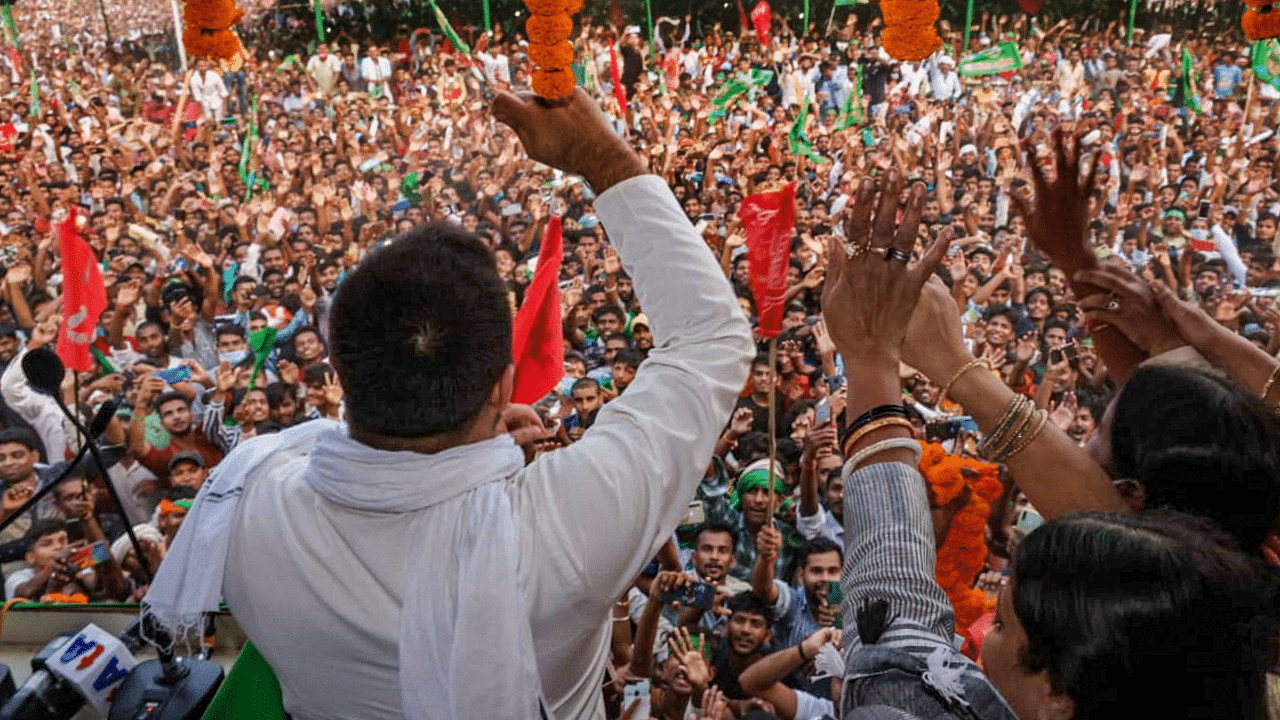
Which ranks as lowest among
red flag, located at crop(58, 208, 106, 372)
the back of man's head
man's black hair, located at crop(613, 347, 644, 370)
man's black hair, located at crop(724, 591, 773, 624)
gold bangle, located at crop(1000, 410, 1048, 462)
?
man's black hair, located at crop(724, 591, 773, 624)

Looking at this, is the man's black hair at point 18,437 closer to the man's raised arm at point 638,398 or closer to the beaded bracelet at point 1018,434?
the man's raised arm at point 638,398

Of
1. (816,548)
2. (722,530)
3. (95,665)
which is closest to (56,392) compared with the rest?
(95,665)

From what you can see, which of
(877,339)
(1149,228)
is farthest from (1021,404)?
(1149,228)

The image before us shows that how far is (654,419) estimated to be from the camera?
0.74m

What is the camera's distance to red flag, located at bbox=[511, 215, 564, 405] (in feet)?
6.48

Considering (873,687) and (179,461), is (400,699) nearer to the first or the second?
(873,687)

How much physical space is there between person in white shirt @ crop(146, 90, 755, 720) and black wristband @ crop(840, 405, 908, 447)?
0.10 m

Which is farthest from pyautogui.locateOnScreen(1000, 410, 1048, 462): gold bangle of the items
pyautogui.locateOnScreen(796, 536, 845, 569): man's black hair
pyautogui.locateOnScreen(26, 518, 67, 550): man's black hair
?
pyautogui.locateOnScreen(26, 518, 67, 550): man's black hair

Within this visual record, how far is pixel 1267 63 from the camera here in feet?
25.5

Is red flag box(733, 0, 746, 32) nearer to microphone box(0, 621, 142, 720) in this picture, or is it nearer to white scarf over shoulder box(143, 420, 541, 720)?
microphone box(0, 621, 142, 720)

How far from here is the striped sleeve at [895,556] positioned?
0.66 m

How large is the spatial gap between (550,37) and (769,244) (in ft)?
4.68

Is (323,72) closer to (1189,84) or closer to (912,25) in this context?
(912,25)

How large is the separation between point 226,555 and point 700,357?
16.2 inches
